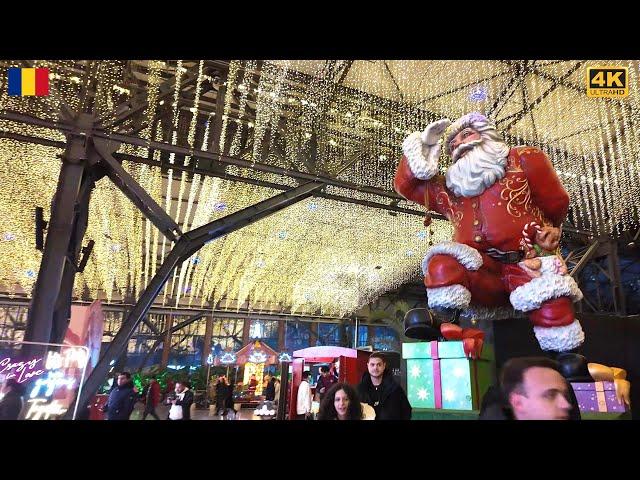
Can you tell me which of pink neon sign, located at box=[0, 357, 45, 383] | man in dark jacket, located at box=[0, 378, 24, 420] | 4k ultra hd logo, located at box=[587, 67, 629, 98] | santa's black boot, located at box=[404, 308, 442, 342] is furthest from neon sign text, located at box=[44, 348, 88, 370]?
4k ultra hd logo, located at box=[587, 67, 629, 98]

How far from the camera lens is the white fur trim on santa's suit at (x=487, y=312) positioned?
169cm

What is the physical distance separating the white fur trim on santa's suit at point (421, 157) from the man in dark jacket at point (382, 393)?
0.82 m

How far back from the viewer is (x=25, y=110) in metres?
4.61

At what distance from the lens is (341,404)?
5.10 feet

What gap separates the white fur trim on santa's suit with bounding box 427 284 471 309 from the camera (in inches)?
59.1

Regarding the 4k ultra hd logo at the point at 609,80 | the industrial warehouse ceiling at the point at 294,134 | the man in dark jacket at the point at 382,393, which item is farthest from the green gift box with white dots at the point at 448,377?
the industrial warehouse ceiling at the point at 294,134

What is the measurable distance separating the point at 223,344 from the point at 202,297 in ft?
14.3

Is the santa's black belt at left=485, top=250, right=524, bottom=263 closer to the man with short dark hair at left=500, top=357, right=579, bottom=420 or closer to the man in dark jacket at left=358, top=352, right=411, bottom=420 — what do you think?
the man with short dark hair at left=500, top=357, right=579, bottom=420

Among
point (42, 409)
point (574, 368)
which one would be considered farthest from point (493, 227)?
point (42, 409)

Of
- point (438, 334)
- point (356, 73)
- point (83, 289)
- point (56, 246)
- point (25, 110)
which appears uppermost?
point (356, 73)

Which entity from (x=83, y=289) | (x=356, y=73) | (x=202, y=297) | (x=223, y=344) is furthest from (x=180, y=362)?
(x=356, y=73)

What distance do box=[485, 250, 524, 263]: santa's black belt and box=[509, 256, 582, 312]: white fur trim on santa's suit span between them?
0.27 feet
